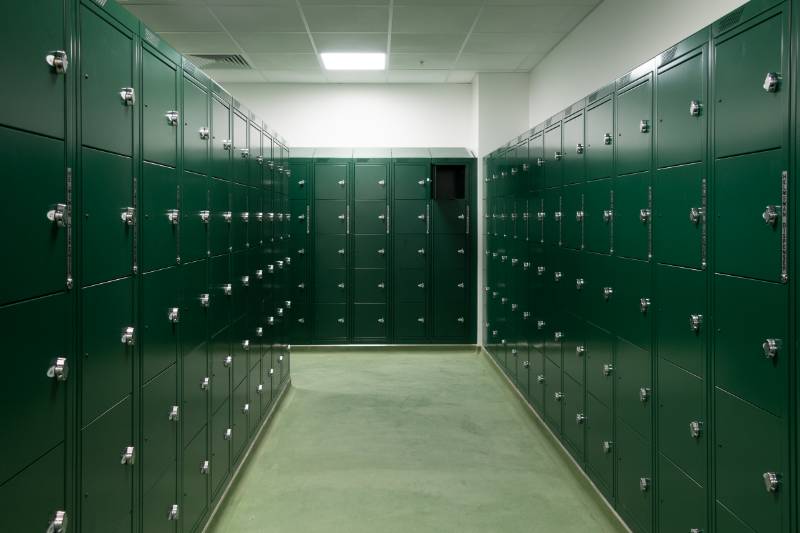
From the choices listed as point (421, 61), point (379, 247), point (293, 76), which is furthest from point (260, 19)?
point (379, 247)

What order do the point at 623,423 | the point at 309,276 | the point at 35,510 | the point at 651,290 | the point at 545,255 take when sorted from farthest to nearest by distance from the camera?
the point at 309,276, the point at 545,255, the point at 623,423, the point at 651,290, the point at 35,510

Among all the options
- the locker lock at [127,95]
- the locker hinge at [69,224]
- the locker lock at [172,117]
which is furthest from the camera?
the locker lock at [172,117]

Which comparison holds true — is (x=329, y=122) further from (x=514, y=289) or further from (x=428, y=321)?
(x=514, y=289)

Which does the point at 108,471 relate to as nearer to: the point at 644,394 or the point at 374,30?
the point at 644,394

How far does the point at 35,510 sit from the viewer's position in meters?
1.71

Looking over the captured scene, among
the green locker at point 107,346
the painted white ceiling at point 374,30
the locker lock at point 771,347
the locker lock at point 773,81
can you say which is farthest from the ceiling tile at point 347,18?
the locker lock at point 771,347

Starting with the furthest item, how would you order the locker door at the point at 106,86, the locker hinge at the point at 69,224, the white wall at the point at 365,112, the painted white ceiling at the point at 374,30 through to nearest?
1. the white wall at the point at 365,112
2. the painted white ceiling at the point at 374,30
3. the locker door at the point at 106,86
4. the locker hinge at the point at 69,224

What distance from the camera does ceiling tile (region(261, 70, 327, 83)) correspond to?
822 centimetres

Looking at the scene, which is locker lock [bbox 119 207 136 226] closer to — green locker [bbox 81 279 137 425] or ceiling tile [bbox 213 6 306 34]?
green locker [bbox 81 279 137 425]

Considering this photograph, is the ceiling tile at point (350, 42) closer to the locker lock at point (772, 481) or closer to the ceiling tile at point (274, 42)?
the ceiling tile at point (274, 42)

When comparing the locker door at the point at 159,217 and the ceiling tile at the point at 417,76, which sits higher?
the ceiling tile at the point at 417,76

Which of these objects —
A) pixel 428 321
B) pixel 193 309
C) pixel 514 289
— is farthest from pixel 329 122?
pixel 193 309

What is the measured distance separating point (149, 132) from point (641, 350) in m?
2.19

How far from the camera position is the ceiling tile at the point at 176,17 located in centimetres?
573
